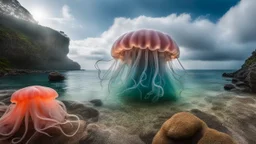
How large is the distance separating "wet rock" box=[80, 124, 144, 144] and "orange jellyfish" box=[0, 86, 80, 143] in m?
0.19

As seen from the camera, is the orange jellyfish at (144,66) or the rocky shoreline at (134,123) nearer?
the rocky shoreline at (134,123)

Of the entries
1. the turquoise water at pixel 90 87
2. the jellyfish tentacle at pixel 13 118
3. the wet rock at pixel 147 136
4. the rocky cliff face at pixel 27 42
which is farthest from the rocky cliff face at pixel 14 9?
the wet rock at pixel 147 136

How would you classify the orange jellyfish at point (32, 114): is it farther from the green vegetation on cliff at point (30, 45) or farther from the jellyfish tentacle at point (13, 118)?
the green vegetation on cliff at point (30, 45)

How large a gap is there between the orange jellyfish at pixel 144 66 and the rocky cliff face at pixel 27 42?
42.2m

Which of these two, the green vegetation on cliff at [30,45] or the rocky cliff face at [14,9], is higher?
the rocky cliff face at [14,9]

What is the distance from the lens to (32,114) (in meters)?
1.89

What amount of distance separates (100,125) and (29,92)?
101 cm

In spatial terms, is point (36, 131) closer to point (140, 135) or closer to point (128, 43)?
point (140, 135)

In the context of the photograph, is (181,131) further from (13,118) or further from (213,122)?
(13,118)

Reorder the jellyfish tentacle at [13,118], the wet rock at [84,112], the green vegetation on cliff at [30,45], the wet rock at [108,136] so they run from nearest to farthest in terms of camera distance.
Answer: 1. the wet rock at [108,136]
2. the jellyfish tentacle at [13,118]
3. the wet rock at [84,112]
4. the green vegetation on cliff at [30,45]

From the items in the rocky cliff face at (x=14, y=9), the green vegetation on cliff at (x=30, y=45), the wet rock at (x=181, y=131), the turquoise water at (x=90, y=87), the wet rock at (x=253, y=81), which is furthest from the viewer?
the rocky cliff face at (x=14, y=9)

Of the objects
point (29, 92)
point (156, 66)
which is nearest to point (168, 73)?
point (156, 66)

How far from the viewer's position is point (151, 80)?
3.52 metres

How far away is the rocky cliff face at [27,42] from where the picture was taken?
37406mm
